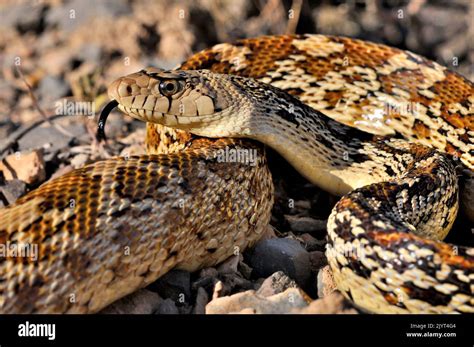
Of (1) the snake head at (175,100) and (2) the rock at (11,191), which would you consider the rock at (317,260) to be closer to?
(1) the snake head at (175,100)

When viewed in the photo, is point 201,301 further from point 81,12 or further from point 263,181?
point 81,12

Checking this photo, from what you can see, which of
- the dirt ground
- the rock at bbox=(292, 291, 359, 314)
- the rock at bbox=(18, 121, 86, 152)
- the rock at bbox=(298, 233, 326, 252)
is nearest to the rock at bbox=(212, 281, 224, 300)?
the dirt ground

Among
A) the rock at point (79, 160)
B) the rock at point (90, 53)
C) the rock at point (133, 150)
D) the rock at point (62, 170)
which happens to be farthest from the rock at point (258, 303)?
the rock at point (90, 53)

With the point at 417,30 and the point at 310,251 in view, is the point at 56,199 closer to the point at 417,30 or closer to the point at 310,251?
the point at 310,251

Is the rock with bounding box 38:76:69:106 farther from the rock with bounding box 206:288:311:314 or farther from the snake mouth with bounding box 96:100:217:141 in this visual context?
the rock with bounding box 206:288:311:314

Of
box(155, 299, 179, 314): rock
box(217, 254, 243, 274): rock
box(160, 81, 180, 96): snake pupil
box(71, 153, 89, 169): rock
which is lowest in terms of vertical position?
box(155, 299, 179, 314): rock

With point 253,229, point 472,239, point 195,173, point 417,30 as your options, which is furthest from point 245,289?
point 417,30

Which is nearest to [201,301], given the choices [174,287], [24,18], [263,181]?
[174,287]

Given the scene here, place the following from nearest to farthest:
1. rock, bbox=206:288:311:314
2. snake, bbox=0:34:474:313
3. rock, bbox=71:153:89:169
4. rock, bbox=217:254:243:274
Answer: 1. snake, bbox=0:34:474:313
2. rock, bbox=206:288:311:314
3. rock, bbox=217:254:243:274
4. rock, bbox=71:153:89:169
